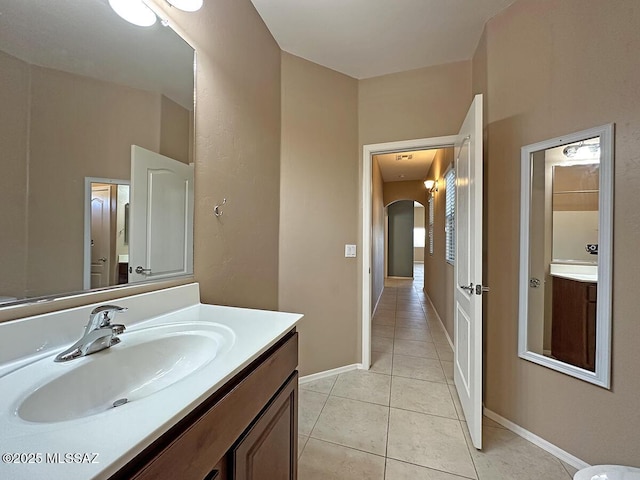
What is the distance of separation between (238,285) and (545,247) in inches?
72.9

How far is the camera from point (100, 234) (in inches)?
35.8

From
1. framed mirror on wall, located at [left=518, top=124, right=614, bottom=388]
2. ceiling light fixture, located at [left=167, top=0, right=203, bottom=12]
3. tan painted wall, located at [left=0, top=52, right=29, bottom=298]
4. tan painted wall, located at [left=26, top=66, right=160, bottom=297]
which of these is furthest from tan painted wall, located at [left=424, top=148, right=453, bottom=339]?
tan painted wall, located at [left=0, top=52, right=29, bottom=298]

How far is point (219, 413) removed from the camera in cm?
62

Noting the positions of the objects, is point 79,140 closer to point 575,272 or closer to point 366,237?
point 366,237

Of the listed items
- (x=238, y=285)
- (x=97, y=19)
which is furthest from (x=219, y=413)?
(x=97, y=19)

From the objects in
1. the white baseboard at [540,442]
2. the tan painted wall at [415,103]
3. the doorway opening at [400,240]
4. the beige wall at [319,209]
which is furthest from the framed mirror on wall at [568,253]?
the doorway opening at [400,240]

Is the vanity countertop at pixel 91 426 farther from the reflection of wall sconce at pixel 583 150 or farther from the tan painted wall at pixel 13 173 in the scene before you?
the reflection of wall sconce at pixel 583 150

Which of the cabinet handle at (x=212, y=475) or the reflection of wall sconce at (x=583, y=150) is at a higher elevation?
the reflection of wall sconce at (x=583, y=150)

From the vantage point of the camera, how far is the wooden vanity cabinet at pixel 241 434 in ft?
1.59

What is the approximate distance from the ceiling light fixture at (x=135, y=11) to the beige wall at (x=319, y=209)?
3.73 ft

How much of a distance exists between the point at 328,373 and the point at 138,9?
255 centimetres

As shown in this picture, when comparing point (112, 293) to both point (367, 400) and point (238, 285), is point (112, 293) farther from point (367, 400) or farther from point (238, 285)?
point (367, 400)

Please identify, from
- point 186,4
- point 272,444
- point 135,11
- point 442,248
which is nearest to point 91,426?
point 272,444

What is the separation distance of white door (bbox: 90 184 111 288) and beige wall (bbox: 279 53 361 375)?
1251mm
